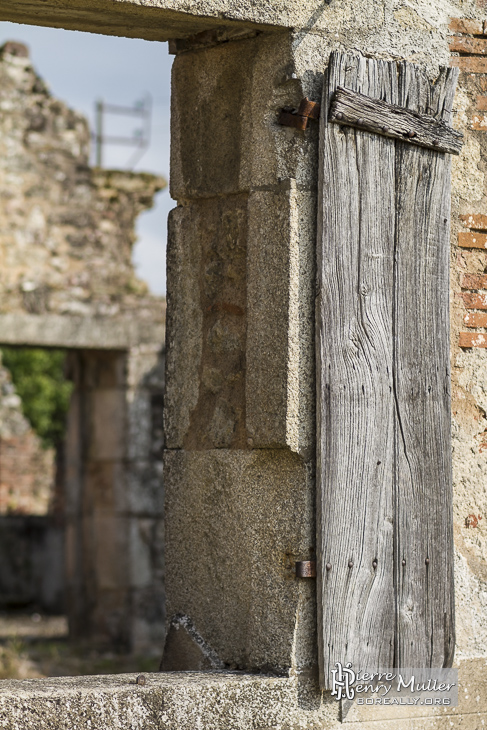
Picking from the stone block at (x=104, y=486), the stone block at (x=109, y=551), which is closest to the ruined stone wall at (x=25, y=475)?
the stone block at (x=104, y=486)

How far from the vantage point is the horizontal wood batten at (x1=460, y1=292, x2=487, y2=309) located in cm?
326

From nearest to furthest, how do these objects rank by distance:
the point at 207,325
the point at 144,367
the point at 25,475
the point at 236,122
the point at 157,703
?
the point at 157,703 < the point at 236,122 < the point at 207,325 < the point at 144,367 < the point at 25,475

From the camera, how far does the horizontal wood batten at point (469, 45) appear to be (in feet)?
10.7

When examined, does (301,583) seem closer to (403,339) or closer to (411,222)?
(403,339)

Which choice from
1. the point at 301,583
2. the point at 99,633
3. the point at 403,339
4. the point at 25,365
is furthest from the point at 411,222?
the point at 25,365

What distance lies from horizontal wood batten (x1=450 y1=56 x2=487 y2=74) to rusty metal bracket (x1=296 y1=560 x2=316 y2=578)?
5.39 ft

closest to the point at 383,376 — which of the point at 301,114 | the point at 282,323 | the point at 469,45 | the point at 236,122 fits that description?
the point at 282,323

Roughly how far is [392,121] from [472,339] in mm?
740

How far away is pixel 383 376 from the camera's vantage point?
295 cm

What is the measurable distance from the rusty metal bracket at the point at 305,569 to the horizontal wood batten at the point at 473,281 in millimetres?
1038

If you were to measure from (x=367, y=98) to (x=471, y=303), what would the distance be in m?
0.75

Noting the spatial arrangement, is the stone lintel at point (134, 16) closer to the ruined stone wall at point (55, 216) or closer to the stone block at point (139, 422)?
the ruined stone wall at point (55, 216)

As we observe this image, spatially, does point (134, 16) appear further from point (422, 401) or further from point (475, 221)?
point (422, 401)

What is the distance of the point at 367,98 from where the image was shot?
9.74 ft
